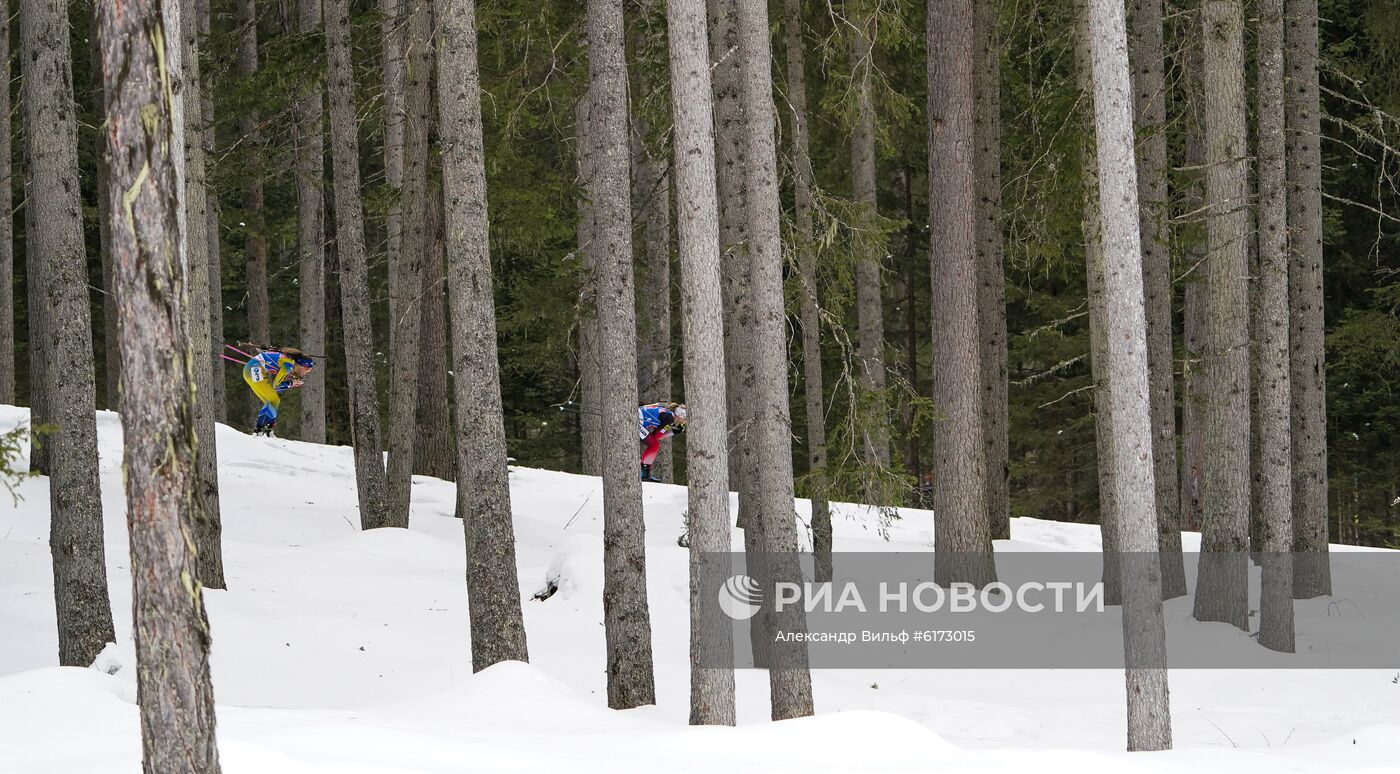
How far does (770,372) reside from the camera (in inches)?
336

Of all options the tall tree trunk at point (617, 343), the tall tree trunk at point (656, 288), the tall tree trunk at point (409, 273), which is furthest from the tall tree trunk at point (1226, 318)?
the tall tree trunk at point (409, 273)

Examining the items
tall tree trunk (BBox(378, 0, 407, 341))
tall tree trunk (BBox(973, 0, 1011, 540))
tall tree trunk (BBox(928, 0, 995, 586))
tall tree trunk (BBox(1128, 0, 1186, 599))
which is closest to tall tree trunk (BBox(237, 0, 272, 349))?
tall tree trunk (BBox(378, 0, 407, 341))

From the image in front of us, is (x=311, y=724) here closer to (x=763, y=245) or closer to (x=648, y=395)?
(x=763, y=245)

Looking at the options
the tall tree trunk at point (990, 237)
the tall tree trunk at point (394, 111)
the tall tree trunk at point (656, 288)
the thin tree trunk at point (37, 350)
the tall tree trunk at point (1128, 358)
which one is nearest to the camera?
the tall tree trunk at point (1128, 358)

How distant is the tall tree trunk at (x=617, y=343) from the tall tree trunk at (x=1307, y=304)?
7.47m

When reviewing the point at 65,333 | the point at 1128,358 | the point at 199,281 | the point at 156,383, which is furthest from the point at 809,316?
the point at 156,383

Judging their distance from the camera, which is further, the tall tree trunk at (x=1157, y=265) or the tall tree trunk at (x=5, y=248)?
the tall tree trunk at (x=5, y=248)

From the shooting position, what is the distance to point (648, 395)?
18.0 m

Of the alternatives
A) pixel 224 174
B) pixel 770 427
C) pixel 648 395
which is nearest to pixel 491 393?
pixel 770 427

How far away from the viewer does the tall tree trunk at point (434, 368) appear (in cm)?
1434

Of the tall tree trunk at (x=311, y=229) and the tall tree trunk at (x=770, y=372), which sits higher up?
the tall tree trunk at (x=311, y=229)

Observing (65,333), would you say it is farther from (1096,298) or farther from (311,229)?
(311,229)

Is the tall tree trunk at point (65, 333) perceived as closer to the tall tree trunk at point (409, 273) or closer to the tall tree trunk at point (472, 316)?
the tall tree trunk at point (472, 316)

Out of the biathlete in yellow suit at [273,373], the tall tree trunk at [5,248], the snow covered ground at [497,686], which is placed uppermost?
the tall tree trunk at [5,248]
